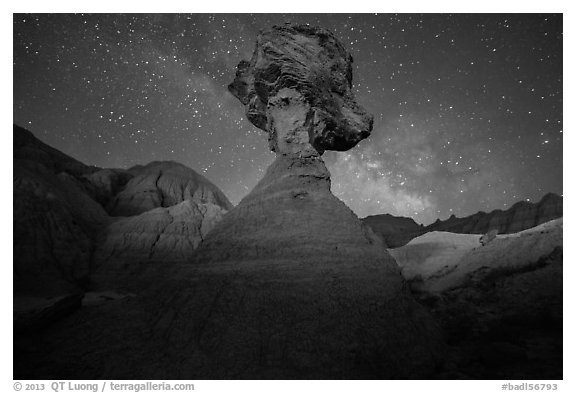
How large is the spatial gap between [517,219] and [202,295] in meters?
38.1

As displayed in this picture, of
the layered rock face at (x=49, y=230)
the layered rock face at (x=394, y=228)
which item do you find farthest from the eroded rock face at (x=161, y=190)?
the layered rock face at (x=394, y=228)

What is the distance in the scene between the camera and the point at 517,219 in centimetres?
3241

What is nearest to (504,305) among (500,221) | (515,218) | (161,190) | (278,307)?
(278,307)

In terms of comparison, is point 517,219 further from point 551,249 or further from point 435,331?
point 435,331

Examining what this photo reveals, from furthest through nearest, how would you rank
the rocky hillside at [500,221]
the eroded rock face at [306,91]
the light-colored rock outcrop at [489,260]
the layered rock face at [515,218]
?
the rocky hillside at [500,221] → the layered rock face at [515,218] → the eroded rock face at [306,91] → the light-colored rock outcrop at [489,260]

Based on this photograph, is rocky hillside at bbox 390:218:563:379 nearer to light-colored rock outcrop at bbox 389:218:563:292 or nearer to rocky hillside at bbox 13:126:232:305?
light-colored rock outcrop at bbox 389:218:563:292

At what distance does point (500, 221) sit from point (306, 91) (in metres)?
35.0

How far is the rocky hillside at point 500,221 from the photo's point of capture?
31212 millimetres

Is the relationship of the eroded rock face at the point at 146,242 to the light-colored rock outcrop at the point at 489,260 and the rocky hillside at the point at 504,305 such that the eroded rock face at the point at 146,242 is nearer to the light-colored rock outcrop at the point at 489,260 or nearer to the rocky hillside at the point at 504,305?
the light-colored rock outcrop at the point at 489,260

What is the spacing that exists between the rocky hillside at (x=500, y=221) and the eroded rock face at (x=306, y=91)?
26471 millimetres

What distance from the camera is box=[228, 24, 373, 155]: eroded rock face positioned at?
946 centimetres

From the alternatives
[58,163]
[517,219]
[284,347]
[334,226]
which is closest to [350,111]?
[334,226]

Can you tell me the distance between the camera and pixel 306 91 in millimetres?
9477

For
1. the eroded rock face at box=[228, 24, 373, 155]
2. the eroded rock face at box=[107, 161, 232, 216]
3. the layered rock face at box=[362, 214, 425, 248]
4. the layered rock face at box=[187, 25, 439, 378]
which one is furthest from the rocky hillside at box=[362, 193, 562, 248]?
the layered rock face at box=[187, 25, 439, 378]
